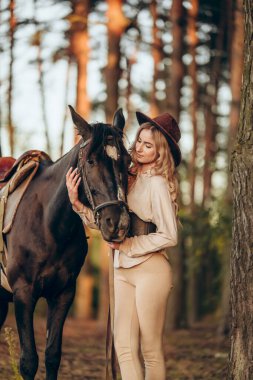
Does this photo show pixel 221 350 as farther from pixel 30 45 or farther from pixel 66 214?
pixel 30 45

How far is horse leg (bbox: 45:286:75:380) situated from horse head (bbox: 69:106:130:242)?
109 centimetres

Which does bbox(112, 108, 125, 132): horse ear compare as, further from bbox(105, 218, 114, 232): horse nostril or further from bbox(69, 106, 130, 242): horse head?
bbox(105, 218, 114, 232): horse nostril

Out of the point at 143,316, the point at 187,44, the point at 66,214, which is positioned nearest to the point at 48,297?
the point at 66,214

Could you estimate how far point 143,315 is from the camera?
15.4 feet

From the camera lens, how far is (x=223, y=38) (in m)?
16.5

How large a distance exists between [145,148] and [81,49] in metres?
12.2

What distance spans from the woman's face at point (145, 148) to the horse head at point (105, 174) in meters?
0.11

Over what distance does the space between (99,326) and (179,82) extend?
5.83 metres

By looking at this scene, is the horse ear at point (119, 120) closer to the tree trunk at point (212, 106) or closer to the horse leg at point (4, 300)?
the horse leg at point (4, 300)

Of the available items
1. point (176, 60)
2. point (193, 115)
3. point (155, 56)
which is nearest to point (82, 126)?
point (176, 60)

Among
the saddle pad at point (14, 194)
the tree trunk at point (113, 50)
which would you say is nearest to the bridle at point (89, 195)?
the saddle pad at point (14, 194)

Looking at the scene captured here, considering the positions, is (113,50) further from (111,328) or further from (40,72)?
(111,328)

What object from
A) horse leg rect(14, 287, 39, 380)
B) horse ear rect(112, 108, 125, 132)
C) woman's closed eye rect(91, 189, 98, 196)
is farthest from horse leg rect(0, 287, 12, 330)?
horse ear rect(112, 108, 125, 132)

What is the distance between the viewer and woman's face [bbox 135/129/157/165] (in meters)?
4.89
